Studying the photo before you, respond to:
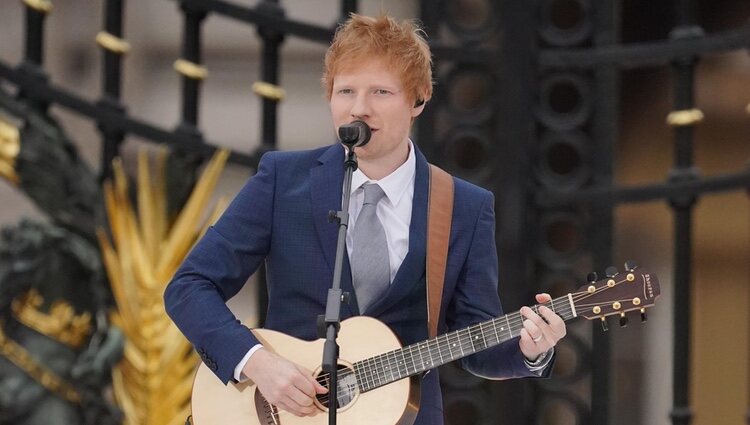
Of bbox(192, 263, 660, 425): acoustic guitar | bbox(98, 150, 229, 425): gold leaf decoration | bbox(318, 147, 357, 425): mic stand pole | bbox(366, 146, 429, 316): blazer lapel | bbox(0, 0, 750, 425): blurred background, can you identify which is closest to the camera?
bbox(318, 147, 357, 425): mic stand pole

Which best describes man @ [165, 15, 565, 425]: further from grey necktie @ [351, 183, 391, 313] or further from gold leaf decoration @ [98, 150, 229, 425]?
gold leaf decoration @ [98, 150, 229, 425]

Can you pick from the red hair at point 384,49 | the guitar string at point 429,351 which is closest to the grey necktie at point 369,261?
the guitar string at point 429,351

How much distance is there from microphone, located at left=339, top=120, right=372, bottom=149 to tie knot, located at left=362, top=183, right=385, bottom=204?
0.56 feet

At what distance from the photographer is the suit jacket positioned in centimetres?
278

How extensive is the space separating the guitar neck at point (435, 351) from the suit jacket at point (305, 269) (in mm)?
78

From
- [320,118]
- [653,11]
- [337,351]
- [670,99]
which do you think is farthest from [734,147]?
[337,351]

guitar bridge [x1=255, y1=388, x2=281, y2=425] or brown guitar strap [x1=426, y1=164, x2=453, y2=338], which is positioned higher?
brown guitar strap [x1=426, y1=164, x2=453, y2=338]

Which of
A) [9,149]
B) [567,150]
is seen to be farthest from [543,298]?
[9,149]

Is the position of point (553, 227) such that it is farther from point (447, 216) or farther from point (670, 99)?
point (447, 216)

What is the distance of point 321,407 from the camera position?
2.75 m

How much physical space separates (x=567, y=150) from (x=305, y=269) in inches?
105

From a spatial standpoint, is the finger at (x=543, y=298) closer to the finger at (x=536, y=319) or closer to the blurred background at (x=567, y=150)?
the finger at (x=536, y=319)

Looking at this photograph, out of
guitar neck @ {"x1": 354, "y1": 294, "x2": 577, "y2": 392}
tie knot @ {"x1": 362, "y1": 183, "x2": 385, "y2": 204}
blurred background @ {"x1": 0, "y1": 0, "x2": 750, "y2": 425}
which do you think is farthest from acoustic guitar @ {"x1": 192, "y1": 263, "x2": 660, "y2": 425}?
blurred background @ {"x1": 0, "y1": 0, "x2": 750, "y2": 425}

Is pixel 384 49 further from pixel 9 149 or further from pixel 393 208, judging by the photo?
pixel 9 149
